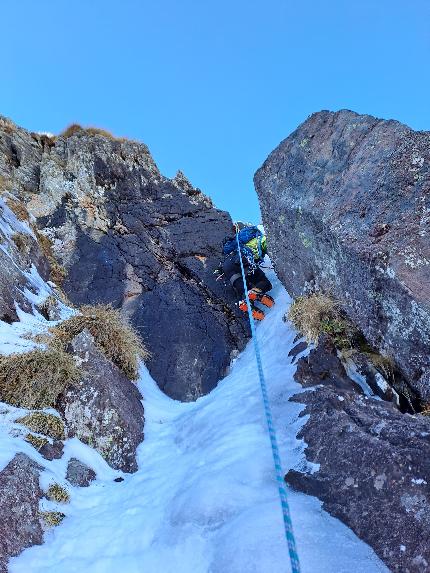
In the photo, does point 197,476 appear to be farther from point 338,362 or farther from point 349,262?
point 349,262

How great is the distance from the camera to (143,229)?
14.0m

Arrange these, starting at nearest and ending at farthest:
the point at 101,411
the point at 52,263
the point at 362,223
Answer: the point at 101,411
the point at 362,223
the point at 52,263

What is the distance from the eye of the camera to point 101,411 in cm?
598

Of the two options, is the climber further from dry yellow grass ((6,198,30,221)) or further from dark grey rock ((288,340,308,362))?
dry yellow grass ((6,198,30,221))

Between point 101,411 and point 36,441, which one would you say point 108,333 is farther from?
point 36,441

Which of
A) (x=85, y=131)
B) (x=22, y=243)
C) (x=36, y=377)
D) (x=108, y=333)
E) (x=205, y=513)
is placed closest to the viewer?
(x=205, y=513)

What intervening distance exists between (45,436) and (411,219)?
18.5 ft

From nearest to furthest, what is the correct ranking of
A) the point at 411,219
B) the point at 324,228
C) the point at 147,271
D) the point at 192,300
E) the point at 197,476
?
the point at 197,476 < the point at 411,219 < the point at 324,228 < the point at 192,300 < the point at 147,271

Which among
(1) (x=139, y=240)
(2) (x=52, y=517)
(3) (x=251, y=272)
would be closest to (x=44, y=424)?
(2) (x=52, y=517)

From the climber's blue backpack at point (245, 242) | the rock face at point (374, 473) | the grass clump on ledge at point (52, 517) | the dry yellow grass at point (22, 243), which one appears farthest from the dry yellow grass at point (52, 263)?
the rock face at point (374, 473)

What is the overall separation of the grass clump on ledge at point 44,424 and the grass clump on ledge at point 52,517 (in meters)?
1.26

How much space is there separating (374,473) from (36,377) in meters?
4.43

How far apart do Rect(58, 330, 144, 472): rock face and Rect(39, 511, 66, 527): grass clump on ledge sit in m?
1.45

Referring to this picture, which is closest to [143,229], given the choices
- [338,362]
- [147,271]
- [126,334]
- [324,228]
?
[147,271]
